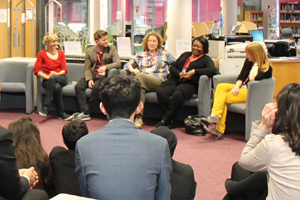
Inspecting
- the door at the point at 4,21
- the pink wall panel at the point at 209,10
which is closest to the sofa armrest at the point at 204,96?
the door at the point at 4,21

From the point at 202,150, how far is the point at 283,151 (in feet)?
10.1

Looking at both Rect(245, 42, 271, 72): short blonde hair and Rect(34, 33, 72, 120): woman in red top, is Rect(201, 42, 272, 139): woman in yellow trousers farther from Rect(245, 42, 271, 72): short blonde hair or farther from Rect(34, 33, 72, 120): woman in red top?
Rect(34, 33, 72, 120): woman in red top

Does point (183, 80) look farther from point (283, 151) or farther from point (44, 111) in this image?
point (283, 151)

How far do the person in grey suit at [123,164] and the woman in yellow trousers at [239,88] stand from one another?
3650mm

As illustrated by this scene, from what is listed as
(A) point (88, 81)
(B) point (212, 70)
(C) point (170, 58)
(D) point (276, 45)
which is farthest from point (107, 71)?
(D) point (276, 45)

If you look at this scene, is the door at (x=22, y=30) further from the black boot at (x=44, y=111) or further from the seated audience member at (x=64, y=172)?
the seated audience member at (x=64, y=172)

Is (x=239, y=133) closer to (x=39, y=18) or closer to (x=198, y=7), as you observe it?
(x=39, y=18)

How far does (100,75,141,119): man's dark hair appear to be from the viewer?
1.97 meters

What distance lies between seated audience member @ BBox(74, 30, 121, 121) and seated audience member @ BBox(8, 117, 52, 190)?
3605 mm

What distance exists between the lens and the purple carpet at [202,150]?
3.97 metres

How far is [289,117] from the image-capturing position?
206 centimetres

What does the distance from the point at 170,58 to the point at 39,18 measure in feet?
16.7

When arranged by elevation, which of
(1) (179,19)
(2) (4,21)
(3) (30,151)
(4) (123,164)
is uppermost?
(2) (4,21)

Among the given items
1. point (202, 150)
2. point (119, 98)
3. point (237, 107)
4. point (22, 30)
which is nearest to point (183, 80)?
point (237, 107)
